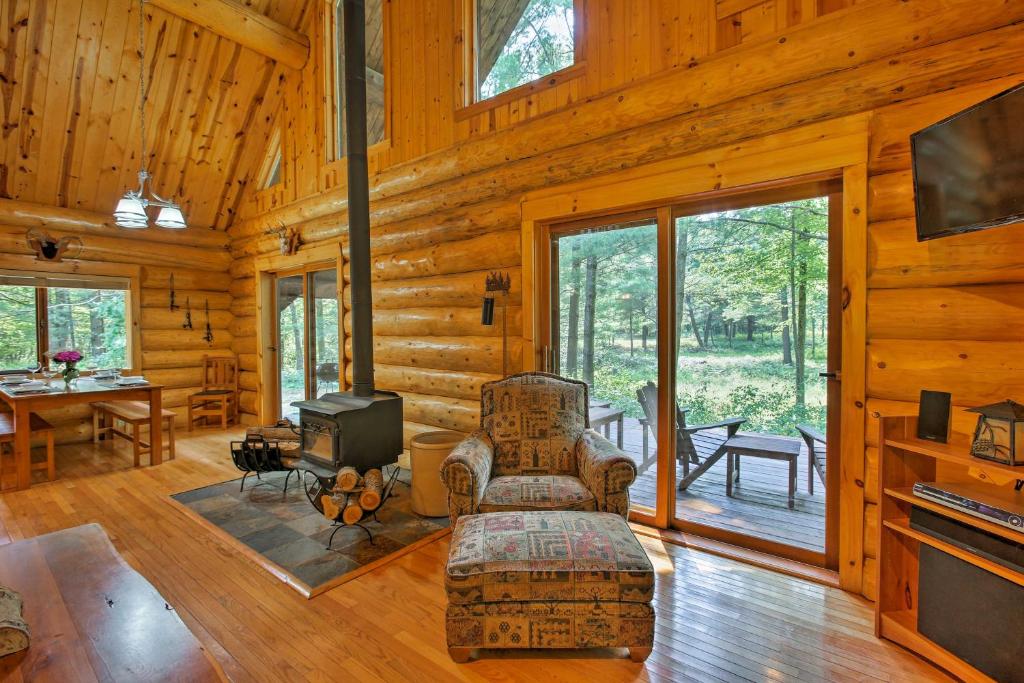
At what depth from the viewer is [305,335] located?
592cm

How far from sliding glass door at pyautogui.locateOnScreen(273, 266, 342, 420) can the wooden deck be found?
390cm

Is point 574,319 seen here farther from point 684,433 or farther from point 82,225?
point 82,225

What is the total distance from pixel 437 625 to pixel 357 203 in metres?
3.20

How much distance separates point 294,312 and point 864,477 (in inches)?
238

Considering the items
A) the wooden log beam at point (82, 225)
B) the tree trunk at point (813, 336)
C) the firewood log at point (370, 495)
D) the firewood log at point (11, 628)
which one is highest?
the wooden log beam at point (82, 225)

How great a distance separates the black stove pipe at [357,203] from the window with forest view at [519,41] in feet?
3.33

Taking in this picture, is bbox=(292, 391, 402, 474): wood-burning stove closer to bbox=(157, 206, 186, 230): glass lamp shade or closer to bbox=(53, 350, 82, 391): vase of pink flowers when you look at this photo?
bbox=(157, 206, 186, 230): glass lamp shade

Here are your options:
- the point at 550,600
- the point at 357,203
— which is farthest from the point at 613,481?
the point at 357,203

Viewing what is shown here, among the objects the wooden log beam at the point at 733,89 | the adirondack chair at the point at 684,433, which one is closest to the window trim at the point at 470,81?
the wooden log beam at the point at 733,89

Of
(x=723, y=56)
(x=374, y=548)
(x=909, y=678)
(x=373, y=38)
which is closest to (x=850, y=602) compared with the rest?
(x=909, y=678)

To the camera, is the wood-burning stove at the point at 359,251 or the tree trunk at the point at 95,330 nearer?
the wood-burning stove at the point at 359,251

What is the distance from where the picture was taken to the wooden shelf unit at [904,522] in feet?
6.21

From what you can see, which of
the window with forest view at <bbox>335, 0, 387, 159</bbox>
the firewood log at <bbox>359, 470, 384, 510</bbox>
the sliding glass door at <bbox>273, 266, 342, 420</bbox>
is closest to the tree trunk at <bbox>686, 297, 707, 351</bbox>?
the firewood log at <bbox>359, 470, 384, 510</bbox>

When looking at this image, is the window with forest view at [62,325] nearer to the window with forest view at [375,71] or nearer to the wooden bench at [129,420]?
the wooden bench at [129,420]
